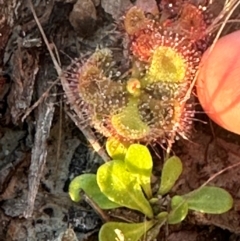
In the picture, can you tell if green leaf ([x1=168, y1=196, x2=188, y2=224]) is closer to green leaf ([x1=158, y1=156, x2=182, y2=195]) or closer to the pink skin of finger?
green leaf ([x1=158, y1=156, x2=182, y2=195])

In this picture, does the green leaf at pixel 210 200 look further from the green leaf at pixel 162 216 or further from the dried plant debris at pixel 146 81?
the dried plant debris at pixel 146 81

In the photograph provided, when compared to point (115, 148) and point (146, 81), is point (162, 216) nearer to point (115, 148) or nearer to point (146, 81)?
point (115, 148)

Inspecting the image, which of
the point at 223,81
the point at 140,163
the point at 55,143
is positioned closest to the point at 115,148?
the point at 140,163

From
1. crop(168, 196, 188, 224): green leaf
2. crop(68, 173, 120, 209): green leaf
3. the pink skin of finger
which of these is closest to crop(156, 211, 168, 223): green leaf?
crop(168, 196, 188, 224): green leaf

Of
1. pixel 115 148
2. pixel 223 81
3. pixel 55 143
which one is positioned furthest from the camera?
pixel 55 143

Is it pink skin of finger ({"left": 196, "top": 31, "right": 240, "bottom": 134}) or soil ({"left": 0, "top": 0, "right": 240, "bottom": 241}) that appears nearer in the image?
pink skin of finger ({"left": 196, "top": 31, "right": 240, "bottom": 134})
